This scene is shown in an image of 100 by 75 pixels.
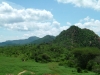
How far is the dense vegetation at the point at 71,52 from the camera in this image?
255 ft

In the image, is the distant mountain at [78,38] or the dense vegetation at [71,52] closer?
the dense vegetation at [71,52]

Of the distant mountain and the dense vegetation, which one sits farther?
the distant mountain

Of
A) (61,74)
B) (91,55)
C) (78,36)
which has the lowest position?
(61,74)

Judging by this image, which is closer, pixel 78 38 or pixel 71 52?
pixel 71 52

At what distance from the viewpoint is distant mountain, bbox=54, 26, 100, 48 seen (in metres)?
159

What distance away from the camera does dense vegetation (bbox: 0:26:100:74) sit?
77.8 m

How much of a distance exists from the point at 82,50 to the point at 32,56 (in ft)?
80.8

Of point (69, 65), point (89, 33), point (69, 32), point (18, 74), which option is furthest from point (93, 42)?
point (18, 74)

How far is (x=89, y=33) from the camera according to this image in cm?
17738

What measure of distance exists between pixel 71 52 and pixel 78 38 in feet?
271

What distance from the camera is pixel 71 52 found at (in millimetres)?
→ 91312

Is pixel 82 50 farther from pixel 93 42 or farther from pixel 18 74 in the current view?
pixel 93 42

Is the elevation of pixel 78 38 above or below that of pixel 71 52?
above

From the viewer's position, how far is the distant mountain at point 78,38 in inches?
6255
